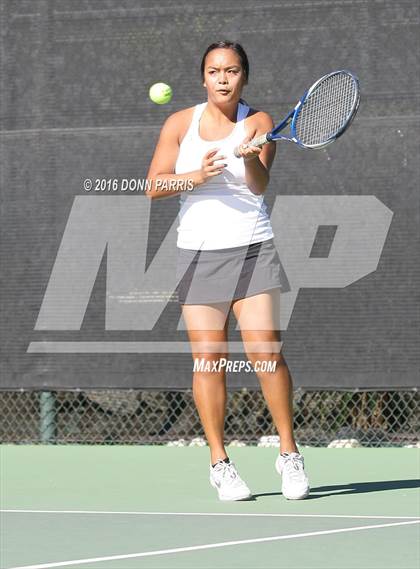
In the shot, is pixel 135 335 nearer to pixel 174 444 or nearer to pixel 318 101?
pixel 174 444

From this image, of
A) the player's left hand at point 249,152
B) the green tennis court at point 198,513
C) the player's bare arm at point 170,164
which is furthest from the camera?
the player's bare arm at point 170,164

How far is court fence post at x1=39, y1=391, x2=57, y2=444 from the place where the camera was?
22.6 feet

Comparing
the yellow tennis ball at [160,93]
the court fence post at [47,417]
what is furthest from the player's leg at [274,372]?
the court fence post at [47,417]

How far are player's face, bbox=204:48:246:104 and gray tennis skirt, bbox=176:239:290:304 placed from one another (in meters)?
0.50

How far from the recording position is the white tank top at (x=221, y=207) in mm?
4590

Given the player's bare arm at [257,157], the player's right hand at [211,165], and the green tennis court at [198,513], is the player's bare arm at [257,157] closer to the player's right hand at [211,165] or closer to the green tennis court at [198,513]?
the player's right hand at [211,165]

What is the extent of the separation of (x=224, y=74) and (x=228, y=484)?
133cm

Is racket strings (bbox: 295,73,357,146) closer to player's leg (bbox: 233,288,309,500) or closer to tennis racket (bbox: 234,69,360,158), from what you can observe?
tennis racket (bbox: 234,69,360,158)

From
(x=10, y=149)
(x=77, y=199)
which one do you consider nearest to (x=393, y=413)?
(x=77, y=199)

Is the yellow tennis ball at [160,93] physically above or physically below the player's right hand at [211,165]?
above

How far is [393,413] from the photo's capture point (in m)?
6.66

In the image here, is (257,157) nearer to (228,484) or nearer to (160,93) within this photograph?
(228,484)

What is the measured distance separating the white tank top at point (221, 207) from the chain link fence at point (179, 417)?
7.06 ft

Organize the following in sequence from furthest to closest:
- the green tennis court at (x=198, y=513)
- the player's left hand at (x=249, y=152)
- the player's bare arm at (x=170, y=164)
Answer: the player's bare arm at (x=170, y=164) → the player's left hand at (x=249, y=152) → the green tennis court at (x=198, y=513)
